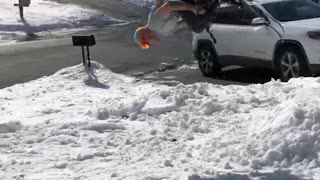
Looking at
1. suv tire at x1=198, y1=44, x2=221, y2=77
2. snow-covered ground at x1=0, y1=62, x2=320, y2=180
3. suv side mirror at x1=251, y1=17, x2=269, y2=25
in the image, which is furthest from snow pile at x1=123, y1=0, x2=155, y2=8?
snow-covered ground at x1=0, y1=62, x2=320, y2=180

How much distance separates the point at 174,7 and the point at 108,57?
460 inches

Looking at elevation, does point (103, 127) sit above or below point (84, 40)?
below

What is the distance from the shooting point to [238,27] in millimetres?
12750

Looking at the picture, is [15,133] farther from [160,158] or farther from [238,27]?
[238,27]

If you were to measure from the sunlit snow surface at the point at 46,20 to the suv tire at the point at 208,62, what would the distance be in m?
13.0

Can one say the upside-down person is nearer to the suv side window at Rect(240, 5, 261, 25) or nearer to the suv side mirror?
the suv side mirror

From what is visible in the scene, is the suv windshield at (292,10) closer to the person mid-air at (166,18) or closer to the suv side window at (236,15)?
the suv side window at (236,15)

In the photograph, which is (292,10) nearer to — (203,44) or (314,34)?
(314,34)

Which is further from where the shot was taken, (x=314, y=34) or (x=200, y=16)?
(x=314, y=34)

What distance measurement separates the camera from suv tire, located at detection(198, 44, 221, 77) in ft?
44.8

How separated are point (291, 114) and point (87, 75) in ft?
21.3

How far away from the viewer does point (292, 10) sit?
1235 cm

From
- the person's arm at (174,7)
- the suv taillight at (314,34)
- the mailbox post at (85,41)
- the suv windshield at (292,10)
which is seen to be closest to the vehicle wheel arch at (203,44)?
the suv windshield at (292,10)

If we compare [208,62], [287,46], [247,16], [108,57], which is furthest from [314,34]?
[108,57]
